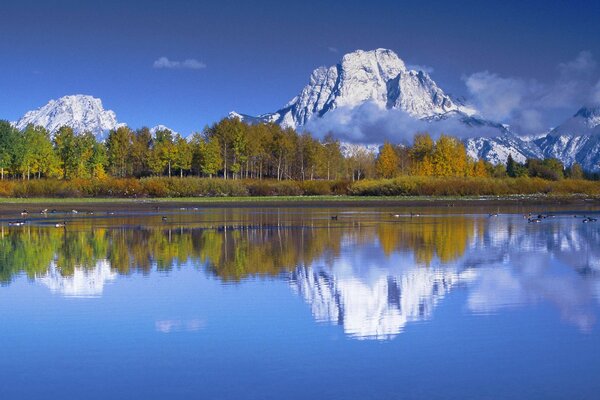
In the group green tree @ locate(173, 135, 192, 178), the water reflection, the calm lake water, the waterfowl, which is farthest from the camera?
green tree @ locate(173, 135, 192, 178)

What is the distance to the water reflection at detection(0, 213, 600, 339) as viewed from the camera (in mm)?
15711

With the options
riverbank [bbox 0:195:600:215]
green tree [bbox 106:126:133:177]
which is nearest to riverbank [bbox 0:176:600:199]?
riverbank [bbox 0:195:600:215]

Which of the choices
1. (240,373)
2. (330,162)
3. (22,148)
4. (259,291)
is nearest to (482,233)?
(259,291)

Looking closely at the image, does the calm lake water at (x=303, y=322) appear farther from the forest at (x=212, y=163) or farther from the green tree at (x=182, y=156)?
the green tree at (x=182, y=156)

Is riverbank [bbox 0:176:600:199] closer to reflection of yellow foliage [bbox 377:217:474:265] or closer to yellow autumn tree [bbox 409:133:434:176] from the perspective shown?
yellow autumn tree [bbox 409:133:434:176]

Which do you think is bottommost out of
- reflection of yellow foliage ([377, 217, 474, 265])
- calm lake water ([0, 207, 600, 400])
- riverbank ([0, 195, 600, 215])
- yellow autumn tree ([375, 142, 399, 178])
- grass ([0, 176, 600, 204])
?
calm lake water ([0, 207, 600, 400])

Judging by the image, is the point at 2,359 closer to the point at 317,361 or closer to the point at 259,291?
the point at 317,361

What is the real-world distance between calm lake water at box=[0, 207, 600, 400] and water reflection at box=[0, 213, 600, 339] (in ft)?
0.30

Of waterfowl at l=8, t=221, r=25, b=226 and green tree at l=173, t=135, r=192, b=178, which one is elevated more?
green tree at l=173, t=135, r=192, b=178

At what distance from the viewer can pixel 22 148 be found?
99938mm

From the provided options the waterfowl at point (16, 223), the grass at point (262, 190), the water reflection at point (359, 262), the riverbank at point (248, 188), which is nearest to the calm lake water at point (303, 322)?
the water reflection at point (359, 262)

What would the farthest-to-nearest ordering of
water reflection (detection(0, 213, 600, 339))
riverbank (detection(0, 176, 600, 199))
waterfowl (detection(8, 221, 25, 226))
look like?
riverbank (detection(0, 176, 600, 199))
waterfowl (detection(8, 221, 25, 226))
water reflection (detection(0, 213, 600, 339))

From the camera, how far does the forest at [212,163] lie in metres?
92.1

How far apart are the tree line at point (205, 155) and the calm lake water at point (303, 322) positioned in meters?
83.2
